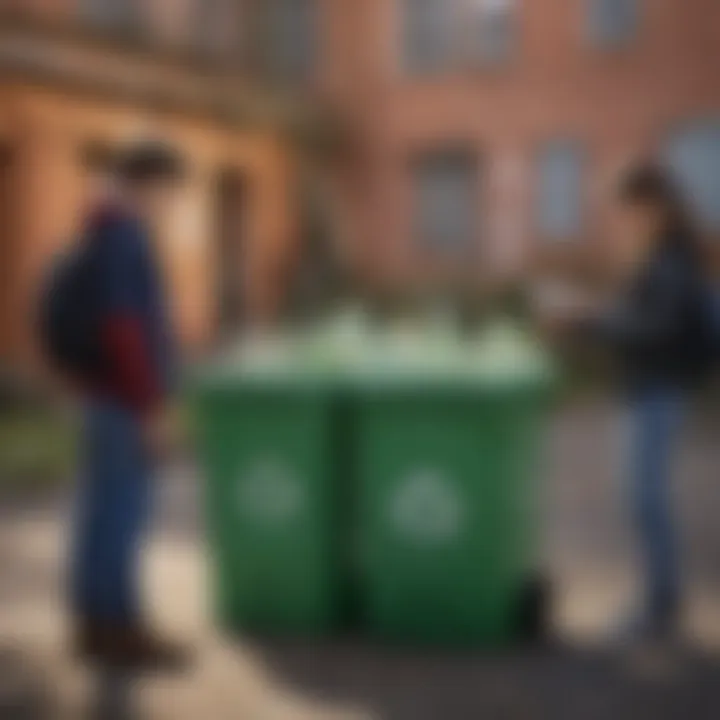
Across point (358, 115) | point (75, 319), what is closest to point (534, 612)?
point (75, 319)

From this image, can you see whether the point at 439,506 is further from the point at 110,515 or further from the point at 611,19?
the point at 611,19

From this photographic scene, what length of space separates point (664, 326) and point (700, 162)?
2.17 metres

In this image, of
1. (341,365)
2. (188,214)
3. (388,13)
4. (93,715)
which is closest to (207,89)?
(388,13)

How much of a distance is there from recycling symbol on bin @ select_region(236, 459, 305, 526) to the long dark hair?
1.04 meters

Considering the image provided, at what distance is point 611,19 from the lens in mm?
5539

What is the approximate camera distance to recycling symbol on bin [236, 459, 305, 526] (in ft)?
12.7

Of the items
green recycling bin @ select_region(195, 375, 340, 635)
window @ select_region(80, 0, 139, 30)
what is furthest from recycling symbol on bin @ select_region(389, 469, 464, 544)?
window @ select_region(80, 0, 139, 30)

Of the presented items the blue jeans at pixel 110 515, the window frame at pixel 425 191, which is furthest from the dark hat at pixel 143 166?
the window frame at pixel 425 191

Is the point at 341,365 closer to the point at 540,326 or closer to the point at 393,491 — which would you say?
the point at 393,491

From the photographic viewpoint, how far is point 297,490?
388 cm

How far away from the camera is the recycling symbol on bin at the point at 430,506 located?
12.4ft

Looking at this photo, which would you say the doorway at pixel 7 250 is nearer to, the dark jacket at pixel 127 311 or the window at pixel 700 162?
the dark jacket at pixel 127 311

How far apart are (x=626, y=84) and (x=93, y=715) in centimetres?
348

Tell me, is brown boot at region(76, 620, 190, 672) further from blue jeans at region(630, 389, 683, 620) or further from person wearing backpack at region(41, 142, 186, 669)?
blue jeans at region(630, 389, 683, 620)
